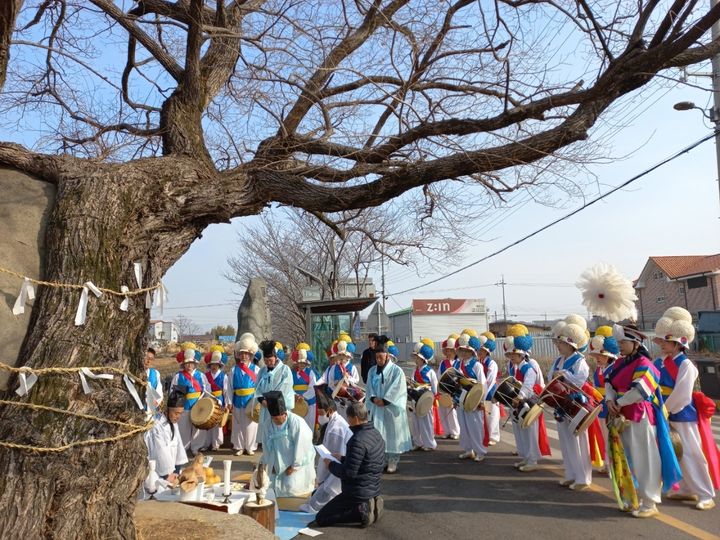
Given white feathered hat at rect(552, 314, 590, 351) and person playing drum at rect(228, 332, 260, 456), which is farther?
person playing drum at rect(228, 332, 260, 456)

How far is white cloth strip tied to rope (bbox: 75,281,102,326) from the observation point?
3266 millimetres

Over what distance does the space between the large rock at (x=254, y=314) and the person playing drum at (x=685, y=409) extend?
12648 mm

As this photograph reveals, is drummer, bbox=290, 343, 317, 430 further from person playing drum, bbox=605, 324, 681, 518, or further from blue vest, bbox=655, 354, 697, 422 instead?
blue vest, bbox=655, 354, 697, 422

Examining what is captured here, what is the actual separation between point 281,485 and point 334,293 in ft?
49.3

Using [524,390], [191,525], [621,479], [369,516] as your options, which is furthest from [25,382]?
[524,390]

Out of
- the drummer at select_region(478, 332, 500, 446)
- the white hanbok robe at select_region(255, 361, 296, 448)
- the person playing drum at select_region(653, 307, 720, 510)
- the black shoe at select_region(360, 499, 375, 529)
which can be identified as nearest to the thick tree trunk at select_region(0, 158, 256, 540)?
the black shoe at select_region(360, 499, 375, 529)

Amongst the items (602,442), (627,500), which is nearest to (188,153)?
(627,500)

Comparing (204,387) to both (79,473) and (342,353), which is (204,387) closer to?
(342,353)

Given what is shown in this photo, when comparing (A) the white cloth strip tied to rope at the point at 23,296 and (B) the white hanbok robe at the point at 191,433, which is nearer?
(A) the white cloth strip tied to rope at the point at 23,296

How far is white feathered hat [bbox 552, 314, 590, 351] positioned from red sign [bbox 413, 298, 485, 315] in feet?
127

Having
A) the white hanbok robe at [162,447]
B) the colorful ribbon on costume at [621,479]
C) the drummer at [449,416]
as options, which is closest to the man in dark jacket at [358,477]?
the white hanbok robe at [162,447]

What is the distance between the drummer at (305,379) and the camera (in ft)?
32.5

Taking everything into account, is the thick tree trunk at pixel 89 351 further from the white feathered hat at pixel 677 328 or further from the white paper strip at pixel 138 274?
the white feathered hat at pixel 677 328

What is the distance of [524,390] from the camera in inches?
305
